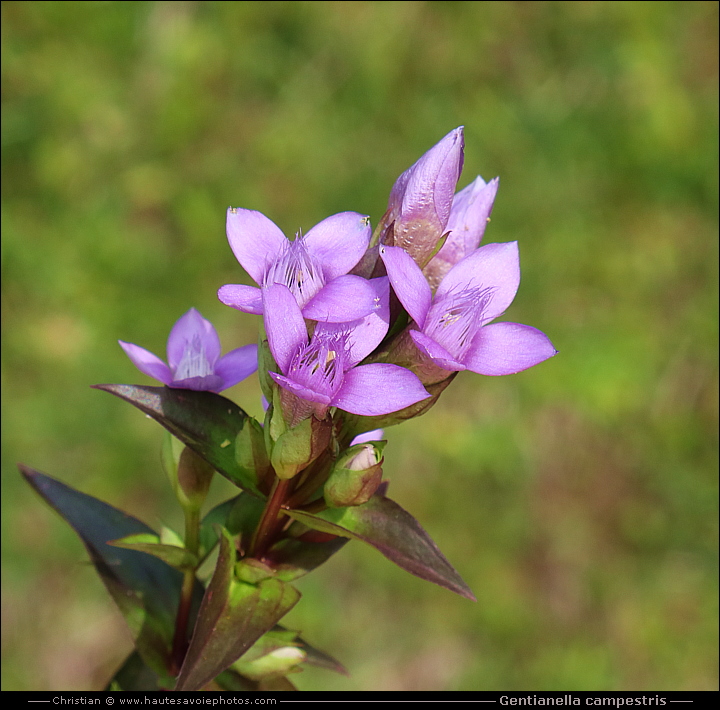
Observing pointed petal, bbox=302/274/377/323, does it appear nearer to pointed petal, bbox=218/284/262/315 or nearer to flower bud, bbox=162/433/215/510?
pointed petal, bbox=218/284/262/315

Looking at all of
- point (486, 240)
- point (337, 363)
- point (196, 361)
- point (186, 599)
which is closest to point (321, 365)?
point (337, 363)

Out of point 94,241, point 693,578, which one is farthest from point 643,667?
point 94,241

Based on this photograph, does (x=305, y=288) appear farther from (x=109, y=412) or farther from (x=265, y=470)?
(x=109, y=412)

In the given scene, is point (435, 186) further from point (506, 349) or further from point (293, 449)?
point (293, 449)

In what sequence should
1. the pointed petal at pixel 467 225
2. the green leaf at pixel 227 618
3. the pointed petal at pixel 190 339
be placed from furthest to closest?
the pointed petal at pixel 190 339 < the pointed petal at pixel 467 225 < the green leaf at pixel 227 618

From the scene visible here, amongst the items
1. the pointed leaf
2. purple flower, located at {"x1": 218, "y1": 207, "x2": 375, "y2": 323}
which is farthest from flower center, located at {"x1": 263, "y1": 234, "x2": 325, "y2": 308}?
the pointed leaf

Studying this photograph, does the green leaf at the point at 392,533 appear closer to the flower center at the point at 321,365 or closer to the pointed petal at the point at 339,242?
the flower center at the point at 321,365

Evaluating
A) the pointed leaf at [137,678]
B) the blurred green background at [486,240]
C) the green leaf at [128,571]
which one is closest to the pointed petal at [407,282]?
the green leaf at [128,571]
